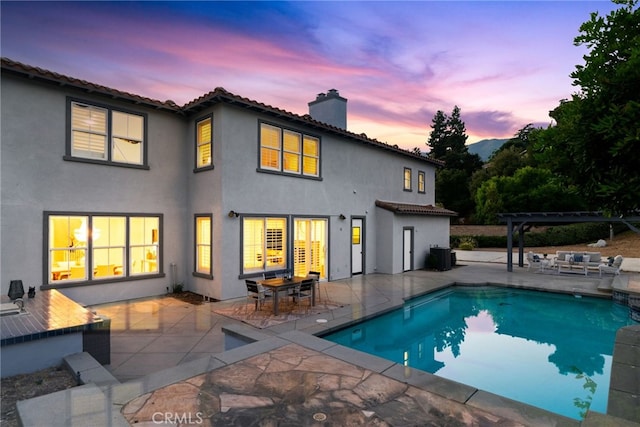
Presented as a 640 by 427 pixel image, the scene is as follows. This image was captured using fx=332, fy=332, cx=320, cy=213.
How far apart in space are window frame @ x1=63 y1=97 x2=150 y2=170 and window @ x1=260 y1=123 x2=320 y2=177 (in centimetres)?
377

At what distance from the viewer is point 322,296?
11.2m

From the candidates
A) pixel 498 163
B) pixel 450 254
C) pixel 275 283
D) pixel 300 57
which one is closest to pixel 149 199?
pixel 275 283

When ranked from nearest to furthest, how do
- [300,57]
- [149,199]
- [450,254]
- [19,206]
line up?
[19,206], [149,199], [300,57], [450,254]

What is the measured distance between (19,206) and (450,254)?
715 inches

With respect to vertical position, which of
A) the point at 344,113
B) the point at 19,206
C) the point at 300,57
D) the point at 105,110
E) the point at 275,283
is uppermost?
the point at 300,57

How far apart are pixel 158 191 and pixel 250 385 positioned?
8.59 meters

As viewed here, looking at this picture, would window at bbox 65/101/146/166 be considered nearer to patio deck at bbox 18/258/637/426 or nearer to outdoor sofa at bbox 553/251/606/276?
patio deck at bbox 18/258/637/426

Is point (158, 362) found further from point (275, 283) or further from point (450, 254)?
point (450, 254)

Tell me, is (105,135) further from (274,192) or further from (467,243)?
(467,243)

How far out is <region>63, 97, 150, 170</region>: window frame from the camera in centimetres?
936

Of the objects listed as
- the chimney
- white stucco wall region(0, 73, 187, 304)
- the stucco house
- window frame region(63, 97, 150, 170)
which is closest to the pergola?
the stucco house

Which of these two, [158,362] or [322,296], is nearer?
[158,362]

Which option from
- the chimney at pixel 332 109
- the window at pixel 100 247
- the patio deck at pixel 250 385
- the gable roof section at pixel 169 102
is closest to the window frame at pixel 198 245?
the window at pixel 100 247

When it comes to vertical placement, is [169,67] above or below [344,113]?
above
